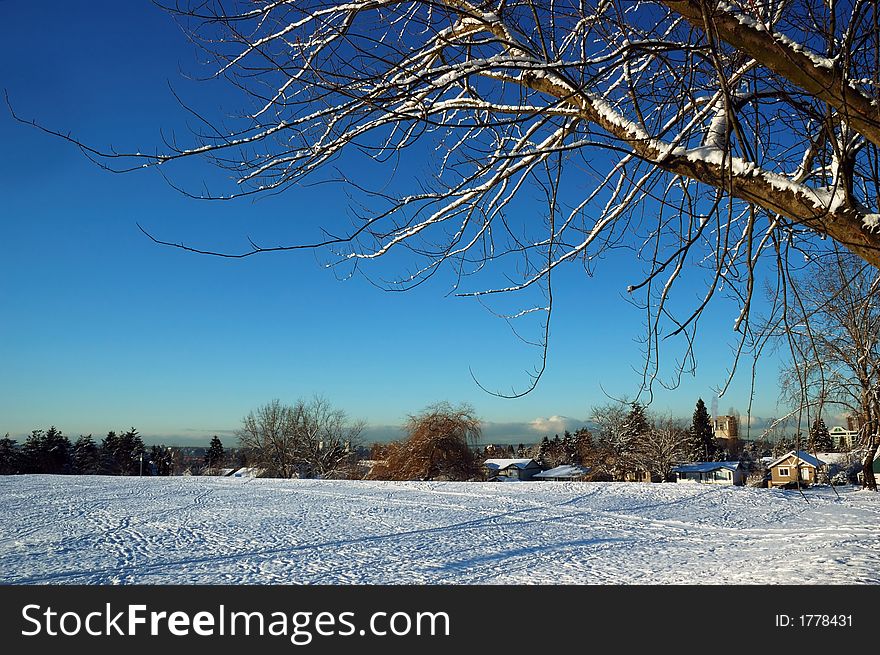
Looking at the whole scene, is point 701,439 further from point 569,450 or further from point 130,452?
point 130,452

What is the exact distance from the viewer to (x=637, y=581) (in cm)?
555

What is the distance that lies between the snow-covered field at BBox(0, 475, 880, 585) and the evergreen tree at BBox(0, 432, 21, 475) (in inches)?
1092

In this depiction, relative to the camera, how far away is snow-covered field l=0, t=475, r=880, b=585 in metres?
5.85

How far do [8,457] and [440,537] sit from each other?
39580 millimetres

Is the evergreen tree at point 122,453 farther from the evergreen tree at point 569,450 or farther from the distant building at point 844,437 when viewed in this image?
the distant building at point 844,437

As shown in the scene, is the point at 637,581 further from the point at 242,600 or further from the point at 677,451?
the point at 677,451

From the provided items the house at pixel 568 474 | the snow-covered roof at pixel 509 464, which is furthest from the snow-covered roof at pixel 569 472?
the snow-covered roof at pixel 509 464

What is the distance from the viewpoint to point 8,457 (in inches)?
1457

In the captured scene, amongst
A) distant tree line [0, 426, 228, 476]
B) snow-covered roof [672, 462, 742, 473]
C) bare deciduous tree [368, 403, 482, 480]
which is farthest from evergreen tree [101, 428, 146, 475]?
snow-covered roof [672, 462, 742, 473]

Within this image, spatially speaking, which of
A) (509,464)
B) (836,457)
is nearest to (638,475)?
(836,457)

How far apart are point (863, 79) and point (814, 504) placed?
441 inches

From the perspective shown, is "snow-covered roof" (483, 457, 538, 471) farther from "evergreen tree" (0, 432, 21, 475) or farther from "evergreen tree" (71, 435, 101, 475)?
"evergreen tree" (0, 432, 21, 475)

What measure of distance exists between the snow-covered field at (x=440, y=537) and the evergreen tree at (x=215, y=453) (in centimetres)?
4232

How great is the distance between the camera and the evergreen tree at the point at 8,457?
36.7 meters
